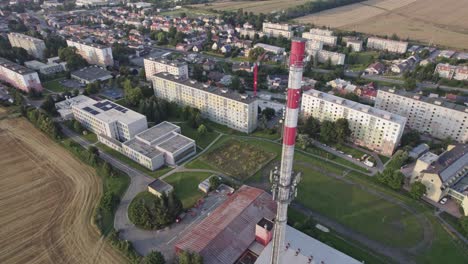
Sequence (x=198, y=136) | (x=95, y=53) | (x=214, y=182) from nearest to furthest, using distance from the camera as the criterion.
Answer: (x=214, y=182)
(x=198, y=136)
(x=95, y=53)

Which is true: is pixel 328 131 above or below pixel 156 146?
above

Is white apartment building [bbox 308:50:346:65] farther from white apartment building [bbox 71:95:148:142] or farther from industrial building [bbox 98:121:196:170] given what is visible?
white apartment building [bbox 71:95:148:142]

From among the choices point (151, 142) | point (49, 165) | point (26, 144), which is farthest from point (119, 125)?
point (26, 144)

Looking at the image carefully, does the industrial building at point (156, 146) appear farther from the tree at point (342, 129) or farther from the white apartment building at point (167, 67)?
the tree at point (342, 129)

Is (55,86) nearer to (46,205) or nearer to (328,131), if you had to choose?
(46,205)

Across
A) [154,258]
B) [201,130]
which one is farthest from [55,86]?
[154,258]

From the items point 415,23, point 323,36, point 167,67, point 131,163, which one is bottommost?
point 131,163
